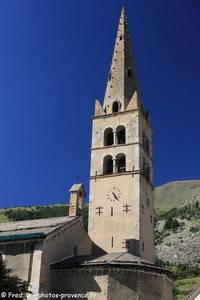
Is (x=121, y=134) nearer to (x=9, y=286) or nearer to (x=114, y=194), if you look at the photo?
(x=114, y=194)

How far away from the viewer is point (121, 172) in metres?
39.0

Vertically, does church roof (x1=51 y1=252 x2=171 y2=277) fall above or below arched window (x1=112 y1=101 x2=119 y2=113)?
below

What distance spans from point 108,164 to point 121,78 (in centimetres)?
904

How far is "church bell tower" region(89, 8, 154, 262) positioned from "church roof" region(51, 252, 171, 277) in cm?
376

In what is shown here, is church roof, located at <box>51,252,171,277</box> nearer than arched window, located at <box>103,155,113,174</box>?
Yes

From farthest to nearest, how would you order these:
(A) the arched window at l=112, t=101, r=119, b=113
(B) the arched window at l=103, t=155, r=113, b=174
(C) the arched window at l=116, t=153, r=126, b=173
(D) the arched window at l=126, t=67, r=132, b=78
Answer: (D) the arched window at l=126, t=67, r=132, b=78
(A) the arched window at l=112, t=101, r=119, b=113
(B) the arched window at l=103, t=155, r=113, b=174
(C) the arched window at l=116, t=153, r=126, b=173

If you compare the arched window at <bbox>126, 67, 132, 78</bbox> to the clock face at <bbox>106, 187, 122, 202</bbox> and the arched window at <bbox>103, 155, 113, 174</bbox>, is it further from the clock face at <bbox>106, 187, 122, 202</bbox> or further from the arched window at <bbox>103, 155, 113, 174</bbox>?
the clock face at <bbox>106, 187, 122, 202</bbox>

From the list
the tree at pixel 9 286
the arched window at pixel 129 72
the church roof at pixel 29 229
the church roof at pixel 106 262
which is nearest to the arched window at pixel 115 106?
the arched window at pixel 129 72

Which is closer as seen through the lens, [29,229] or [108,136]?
[29,229]

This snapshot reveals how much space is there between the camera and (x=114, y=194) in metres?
38.3

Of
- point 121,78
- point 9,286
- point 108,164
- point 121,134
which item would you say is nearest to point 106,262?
point 9,286

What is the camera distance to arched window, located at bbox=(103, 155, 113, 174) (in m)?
40.4

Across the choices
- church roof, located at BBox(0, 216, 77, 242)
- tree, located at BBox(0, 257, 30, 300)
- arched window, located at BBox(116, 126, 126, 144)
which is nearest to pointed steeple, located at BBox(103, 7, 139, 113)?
arched window, located at BBox(116, 126, 126, 144)

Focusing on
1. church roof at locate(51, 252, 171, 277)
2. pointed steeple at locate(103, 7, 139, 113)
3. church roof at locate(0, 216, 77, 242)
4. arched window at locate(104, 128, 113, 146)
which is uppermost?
pointed steeple at locate(103, 7, 139, 113)
